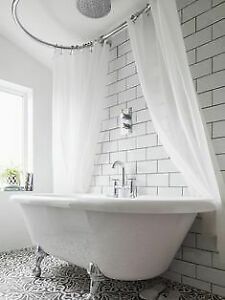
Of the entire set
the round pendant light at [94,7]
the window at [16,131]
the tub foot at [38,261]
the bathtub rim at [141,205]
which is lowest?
the tub foot at [38,261]

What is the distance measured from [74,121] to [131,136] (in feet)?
1.83

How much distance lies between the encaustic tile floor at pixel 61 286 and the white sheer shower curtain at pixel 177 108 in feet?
1.93

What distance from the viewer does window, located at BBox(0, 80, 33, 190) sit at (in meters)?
3.16

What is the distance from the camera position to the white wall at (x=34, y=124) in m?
2.86

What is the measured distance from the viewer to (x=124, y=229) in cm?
154

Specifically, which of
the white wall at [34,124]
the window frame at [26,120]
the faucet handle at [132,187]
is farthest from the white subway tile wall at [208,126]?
the window frame at [26,120]

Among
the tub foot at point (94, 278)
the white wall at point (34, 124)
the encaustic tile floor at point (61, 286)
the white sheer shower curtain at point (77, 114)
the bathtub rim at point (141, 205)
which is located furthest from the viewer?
the white wall at point (34, 124)

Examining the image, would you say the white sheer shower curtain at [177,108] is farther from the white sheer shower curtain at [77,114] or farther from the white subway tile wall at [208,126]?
the white sheer shower curtain at [77,114]

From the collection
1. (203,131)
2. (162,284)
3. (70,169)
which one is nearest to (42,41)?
(70,169)

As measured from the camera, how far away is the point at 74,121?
2688mm

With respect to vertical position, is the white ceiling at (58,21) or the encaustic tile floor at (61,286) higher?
the white ceiling at (58,21)

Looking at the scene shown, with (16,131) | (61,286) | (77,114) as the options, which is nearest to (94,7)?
(77,114)

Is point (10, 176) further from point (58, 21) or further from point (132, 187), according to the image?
point (58, 21)

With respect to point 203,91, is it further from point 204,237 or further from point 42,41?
A: point 42,41
